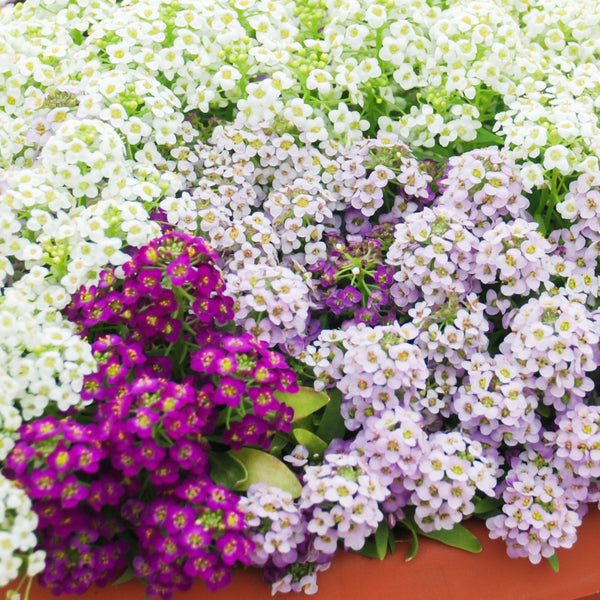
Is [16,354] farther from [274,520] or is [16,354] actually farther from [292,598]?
[292,598]

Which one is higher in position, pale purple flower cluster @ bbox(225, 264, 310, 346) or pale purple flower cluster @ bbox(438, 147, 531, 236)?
pale purple flower cluster @ bbox(438, 147, 531, 236)

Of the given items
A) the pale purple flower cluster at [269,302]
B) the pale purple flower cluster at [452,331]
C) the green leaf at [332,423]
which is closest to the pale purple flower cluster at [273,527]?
the green leaf at [332,423]

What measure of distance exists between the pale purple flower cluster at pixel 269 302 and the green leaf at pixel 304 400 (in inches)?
5.3

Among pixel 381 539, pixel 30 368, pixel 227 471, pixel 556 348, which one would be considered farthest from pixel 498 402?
pixel 30 368

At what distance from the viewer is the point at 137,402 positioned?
158 cm

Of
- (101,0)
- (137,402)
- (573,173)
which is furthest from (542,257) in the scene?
(101,0)

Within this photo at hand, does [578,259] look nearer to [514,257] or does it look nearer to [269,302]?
[514,257]

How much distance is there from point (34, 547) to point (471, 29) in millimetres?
1963

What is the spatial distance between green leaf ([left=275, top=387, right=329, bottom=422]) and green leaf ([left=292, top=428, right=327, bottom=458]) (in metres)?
0.04

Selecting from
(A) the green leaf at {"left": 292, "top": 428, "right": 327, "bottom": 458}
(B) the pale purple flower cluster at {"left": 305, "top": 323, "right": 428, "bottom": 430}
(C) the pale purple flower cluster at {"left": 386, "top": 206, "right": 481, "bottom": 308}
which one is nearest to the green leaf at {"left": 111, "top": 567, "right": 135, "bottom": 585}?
(A) the green leaf at {"left": 292, "top": 428, "right": 327, "bottom": 458}

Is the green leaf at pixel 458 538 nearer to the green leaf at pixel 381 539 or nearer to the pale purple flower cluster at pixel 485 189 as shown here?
the green leaf at pixel 381 539

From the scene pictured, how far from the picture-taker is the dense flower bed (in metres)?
1.61

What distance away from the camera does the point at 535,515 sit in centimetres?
181

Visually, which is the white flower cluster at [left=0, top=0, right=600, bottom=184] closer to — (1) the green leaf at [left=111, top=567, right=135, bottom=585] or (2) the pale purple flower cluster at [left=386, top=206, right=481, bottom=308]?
(2) the pale purple flower cluster at [left=386, top=206, right=481, bottom=308]
